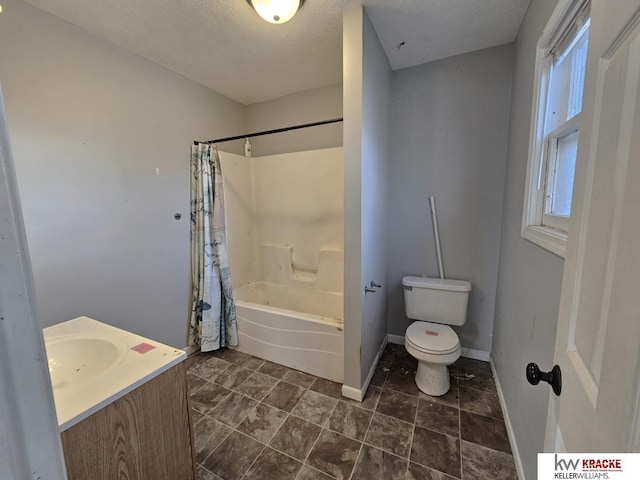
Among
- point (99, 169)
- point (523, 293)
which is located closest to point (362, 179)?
point (523, 293)

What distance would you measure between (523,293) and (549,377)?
92 centimetres

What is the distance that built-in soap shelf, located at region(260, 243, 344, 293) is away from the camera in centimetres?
259

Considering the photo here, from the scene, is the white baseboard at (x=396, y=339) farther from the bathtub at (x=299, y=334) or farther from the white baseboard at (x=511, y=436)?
the white baseboard at (x=511, y=436)

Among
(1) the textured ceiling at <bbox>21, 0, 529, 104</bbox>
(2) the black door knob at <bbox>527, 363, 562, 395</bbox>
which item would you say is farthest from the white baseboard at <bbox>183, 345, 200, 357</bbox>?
(2) the black door knob at <bbox>527, 363, 562, 395</bbox>

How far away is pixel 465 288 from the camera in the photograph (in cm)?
202

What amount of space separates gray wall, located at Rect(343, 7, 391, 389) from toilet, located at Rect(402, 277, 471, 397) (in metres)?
0.30

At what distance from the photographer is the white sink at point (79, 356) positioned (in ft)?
3.43

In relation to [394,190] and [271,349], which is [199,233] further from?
[394,190]

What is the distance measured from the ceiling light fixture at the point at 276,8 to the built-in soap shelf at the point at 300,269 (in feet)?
5.83

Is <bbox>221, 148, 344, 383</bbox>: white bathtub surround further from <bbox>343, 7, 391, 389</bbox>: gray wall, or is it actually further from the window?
the window

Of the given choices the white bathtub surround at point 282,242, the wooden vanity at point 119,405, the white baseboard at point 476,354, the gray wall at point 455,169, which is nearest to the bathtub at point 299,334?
the white bathtub surround at point 282,242

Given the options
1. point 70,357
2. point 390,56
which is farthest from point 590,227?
point 390,56

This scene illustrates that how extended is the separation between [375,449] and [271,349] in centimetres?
108

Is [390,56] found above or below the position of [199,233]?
above
